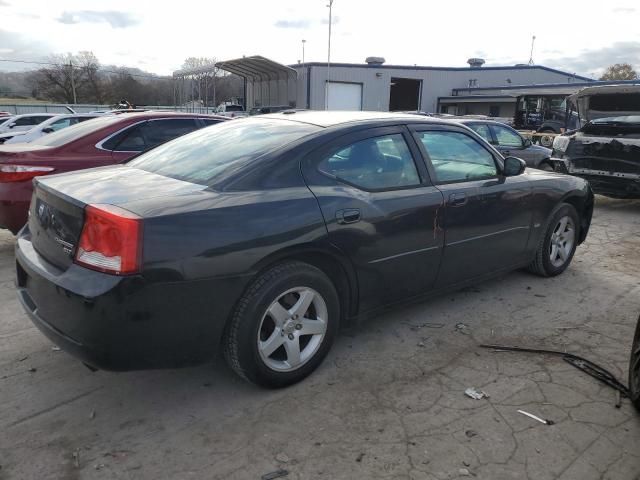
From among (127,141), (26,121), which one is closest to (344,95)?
(26,121)

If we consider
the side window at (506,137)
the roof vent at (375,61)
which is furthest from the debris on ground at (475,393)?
the roof vent at (375,61)

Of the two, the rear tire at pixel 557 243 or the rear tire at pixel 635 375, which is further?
the rear tire at pixel 557 243

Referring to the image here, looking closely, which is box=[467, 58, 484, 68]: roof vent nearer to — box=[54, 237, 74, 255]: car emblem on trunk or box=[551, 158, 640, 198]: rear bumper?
box=[551, 158, 640, 198]: rear bumper

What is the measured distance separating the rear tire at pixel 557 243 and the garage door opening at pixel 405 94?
122ft

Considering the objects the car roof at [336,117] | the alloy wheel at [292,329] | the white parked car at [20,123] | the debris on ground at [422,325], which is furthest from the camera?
the white parked car at [20,123]

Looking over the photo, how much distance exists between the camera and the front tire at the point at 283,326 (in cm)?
271

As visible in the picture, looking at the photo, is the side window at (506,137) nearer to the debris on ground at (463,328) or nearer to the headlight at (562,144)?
the headlight at (562,144)

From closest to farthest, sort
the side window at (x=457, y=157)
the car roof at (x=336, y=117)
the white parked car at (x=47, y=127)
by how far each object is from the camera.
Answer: the car roof at (x=336, y=117), the side window at (x=457, y=157), the white parked car at (x=47, y=127)

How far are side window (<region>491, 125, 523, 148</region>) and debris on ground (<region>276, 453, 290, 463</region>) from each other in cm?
872

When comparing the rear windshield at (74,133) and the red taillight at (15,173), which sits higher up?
the rear windshield at (74,133)

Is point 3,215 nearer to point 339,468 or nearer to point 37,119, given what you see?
point 339,468

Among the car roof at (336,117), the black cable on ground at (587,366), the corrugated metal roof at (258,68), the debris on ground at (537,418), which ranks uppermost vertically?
the corrugated metal roof at (258,68)

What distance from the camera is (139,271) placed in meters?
2.33

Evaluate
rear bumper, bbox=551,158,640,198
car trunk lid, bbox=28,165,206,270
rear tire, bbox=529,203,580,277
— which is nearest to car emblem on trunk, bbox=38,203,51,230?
car trunk lid, bbox=28,165,206,270
